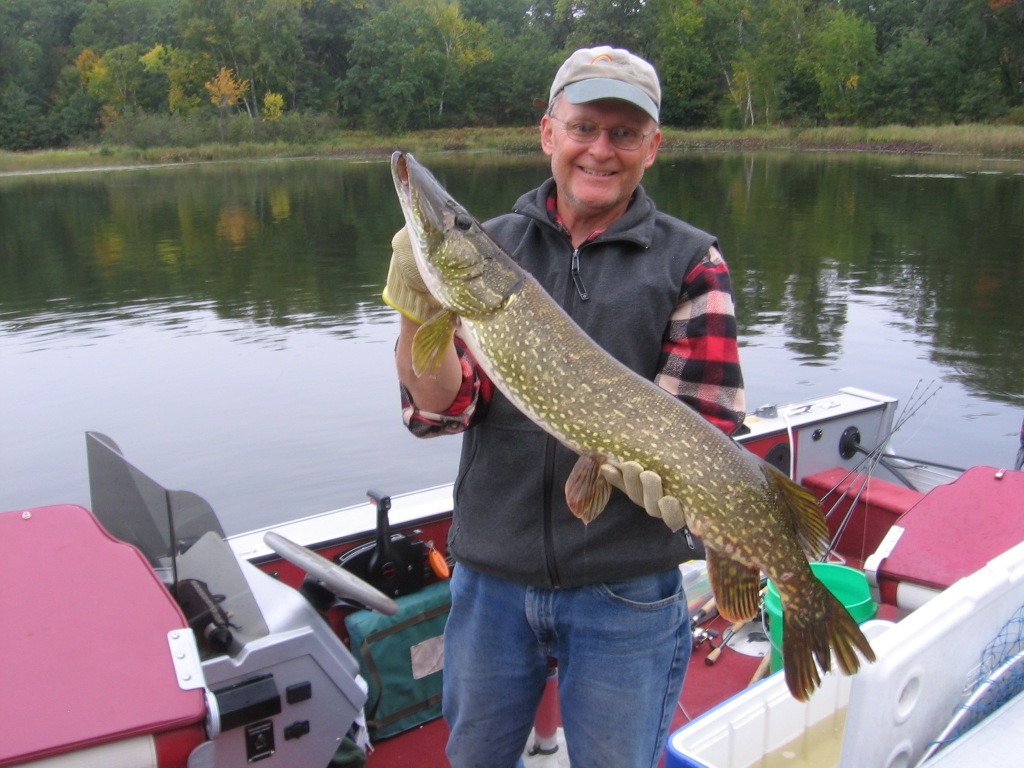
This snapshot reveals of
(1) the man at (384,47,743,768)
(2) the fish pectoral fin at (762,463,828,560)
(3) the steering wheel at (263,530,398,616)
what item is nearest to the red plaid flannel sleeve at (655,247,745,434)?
(1) the man at (384,47,743,768)

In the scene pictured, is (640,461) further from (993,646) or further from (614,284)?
(993,646)

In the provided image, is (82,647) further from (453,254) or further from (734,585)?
(734,585)

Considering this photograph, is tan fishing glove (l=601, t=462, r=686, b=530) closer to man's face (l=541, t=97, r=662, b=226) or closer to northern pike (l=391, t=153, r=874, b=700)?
northern pike (l=391, t=153, r=874, b=700)

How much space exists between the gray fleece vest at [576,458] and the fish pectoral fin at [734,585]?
0.07 meters

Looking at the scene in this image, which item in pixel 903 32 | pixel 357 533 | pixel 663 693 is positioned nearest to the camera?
pixel 663 693

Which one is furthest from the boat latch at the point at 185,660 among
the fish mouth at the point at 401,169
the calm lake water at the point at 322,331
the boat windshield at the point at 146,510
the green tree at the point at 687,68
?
the green tree at the point at 687,68

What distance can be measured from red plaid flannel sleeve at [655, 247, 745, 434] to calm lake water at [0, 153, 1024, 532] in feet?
17.3

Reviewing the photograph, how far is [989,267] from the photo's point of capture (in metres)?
15.2

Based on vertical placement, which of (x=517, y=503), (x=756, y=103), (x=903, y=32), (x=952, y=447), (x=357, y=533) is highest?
(x=903, y=32)

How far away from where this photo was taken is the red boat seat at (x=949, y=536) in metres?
2.99

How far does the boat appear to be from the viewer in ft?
6.03

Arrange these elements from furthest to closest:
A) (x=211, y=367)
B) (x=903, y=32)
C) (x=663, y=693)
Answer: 1. (x=903, y=32)
2. (x=211, y=367)
3. (x=663, y=693)

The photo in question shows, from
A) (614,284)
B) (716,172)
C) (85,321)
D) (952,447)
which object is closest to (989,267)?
(952,447)

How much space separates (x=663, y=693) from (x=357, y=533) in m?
1.57
